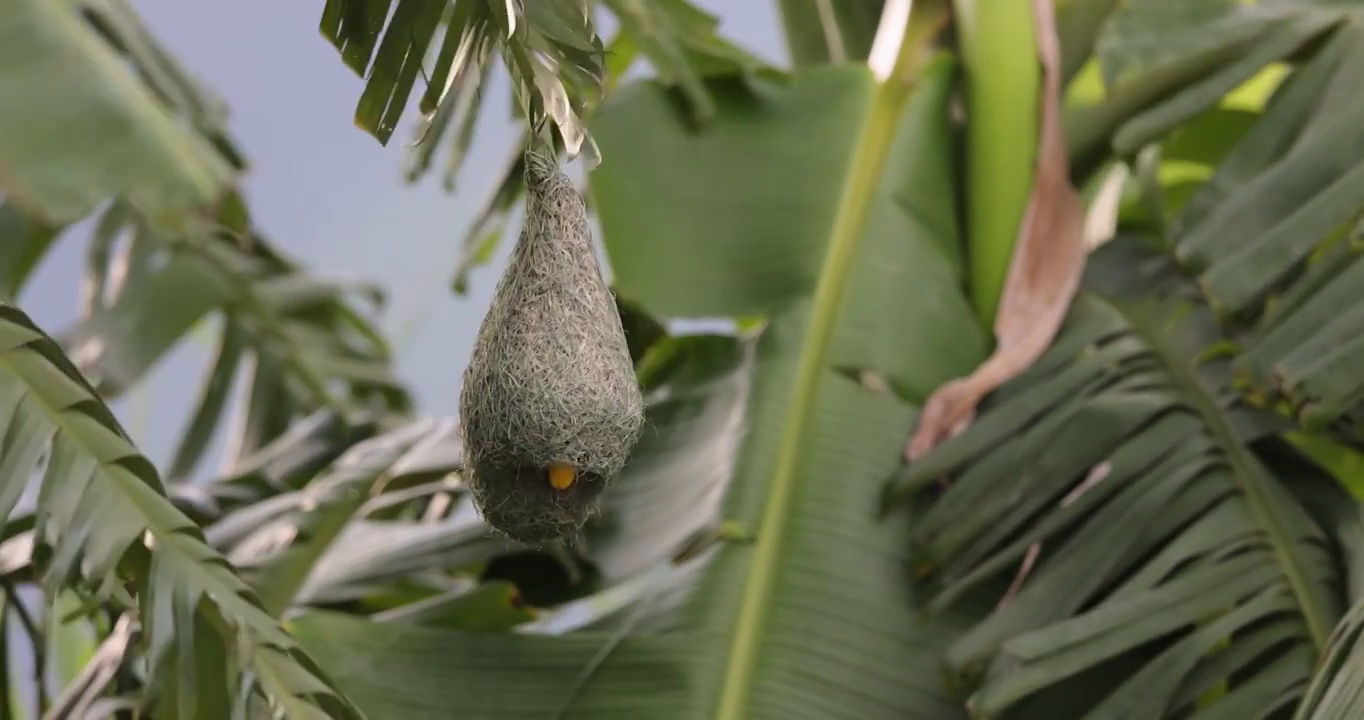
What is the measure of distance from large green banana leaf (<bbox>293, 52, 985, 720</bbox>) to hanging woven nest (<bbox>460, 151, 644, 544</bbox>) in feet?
1.02

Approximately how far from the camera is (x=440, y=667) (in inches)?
32.2

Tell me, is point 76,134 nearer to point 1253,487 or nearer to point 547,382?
point 547,382

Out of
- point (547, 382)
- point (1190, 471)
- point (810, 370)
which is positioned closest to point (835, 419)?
point (810, 370)

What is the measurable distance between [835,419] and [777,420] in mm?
43

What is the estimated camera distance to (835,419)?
0.90 m

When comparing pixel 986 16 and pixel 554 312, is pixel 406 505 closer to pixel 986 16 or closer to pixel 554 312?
pixel 986 16

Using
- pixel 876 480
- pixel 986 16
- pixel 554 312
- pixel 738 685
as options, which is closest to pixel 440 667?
pixel 738 685

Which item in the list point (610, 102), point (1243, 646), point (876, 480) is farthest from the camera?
point (610, 102)

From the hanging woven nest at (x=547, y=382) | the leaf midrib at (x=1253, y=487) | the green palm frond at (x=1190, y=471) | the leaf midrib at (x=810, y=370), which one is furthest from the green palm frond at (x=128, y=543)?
the leaf midrib at (x=1253, y=487)

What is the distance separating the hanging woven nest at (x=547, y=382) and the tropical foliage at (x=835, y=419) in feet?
0.27

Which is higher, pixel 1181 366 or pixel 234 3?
pixel 234 3

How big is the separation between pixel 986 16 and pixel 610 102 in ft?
1.01

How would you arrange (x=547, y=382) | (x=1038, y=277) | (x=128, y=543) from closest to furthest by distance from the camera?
(x=547, y=382) < (x=128, y=543) < (x=1038, y=277)

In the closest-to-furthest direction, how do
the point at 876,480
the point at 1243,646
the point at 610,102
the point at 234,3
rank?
the point at 1243,646 < the point at 876,480 < the point at 610,102 < the point at 234,3
